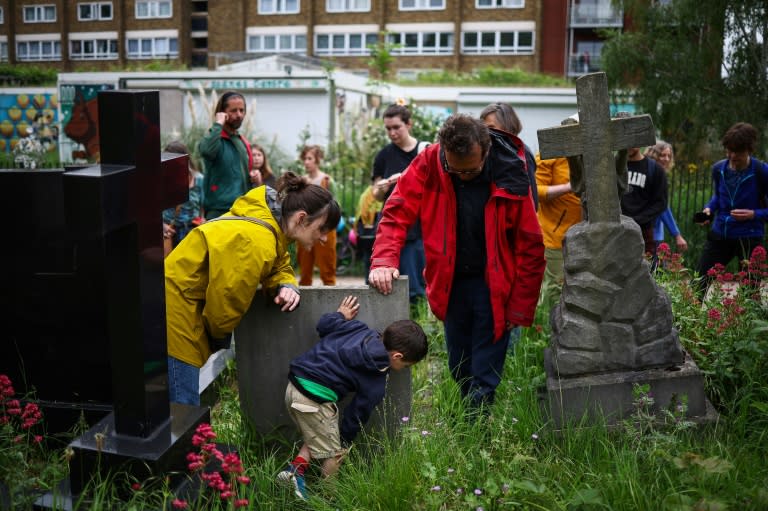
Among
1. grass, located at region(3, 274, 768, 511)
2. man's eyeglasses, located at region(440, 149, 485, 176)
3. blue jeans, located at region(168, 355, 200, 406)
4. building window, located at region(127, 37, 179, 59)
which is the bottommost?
grass, located at region(3, 274, 768, 511)

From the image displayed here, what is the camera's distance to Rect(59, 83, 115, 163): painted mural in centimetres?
1769

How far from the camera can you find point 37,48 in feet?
36.0

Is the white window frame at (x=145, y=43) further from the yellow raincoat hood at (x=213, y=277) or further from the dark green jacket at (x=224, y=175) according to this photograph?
the yellow raincoat hood at (x=213, y=277)

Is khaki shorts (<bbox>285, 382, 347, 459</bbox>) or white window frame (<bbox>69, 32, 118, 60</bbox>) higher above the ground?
white window frame (<bbox>69, 32, 118, 60</bbox>)

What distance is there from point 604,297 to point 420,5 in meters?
42.7

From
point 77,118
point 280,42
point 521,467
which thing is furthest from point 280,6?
point 521,467

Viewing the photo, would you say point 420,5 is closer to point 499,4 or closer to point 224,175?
point 499,4

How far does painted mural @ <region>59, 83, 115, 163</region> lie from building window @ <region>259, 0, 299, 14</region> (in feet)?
82.6

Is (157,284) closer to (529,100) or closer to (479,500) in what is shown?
(479,500)

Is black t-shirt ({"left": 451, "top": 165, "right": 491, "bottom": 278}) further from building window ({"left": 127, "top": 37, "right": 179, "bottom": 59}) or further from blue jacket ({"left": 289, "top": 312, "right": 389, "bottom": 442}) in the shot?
building window ({"left": 127, "top": 37, "right": 179, "bottom": 59})

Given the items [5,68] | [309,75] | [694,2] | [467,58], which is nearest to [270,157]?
[309,75]

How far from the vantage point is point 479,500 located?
9.64ft

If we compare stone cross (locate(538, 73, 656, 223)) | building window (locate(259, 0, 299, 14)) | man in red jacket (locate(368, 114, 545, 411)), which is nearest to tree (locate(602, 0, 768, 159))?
stone cross (locate(538, 73, 656, 223))

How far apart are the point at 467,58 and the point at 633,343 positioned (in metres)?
42.3
